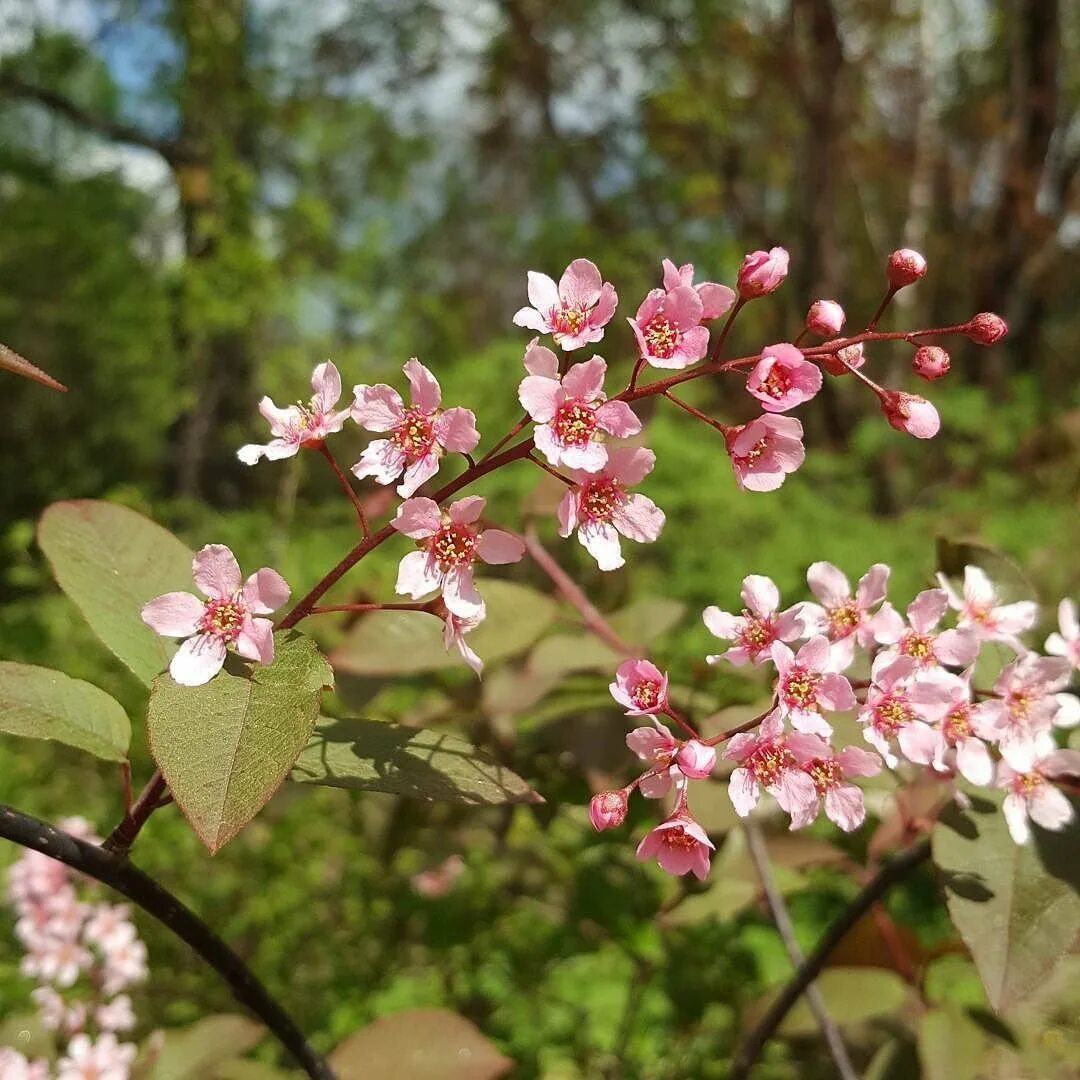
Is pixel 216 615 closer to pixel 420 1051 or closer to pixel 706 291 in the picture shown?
pixel 706 291

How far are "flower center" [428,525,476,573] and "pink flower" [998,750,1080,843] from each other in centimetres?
34

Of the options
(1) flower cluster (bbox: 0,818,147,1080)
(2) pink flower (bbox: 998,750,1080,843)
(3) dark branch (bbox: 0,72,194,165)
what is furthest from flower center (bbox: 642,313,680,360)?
(3) dark branch (bbox: 0,72,194,165)

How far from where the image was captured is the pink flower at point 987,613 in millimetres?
632

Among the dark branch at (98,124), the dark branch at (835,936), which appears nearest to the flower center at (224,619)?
the dark branch at (835,936)

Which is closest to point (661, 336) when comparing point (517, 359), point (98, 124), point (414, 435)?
point (414, 435)

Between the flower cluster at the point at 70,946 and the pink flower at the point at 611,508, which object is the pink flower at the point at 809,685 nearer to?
the pink flower at the point at 611,508

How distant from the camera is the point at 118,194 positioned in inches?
246

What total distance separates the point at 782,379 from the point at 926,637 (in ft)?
0.61

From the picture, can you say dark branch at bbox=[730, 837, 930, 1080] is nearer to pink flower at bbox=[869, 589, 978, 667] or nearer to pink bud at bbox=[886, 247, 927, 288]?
pink flower at bbox=[869, 589, 978, 667]

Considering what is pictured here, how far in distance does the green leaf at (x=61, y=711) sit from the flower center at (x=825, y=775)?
38 centimetres

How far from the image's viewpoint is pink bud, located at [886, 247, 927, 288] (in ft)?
1.78

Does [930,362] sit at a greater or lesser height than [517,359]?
greater

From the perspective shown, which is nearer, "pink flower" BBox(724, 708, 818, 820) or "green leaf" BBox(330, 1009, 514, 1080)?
"pink flower" BBox(724, 708, 818, 820)

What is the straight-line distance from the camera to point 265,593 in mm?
477
